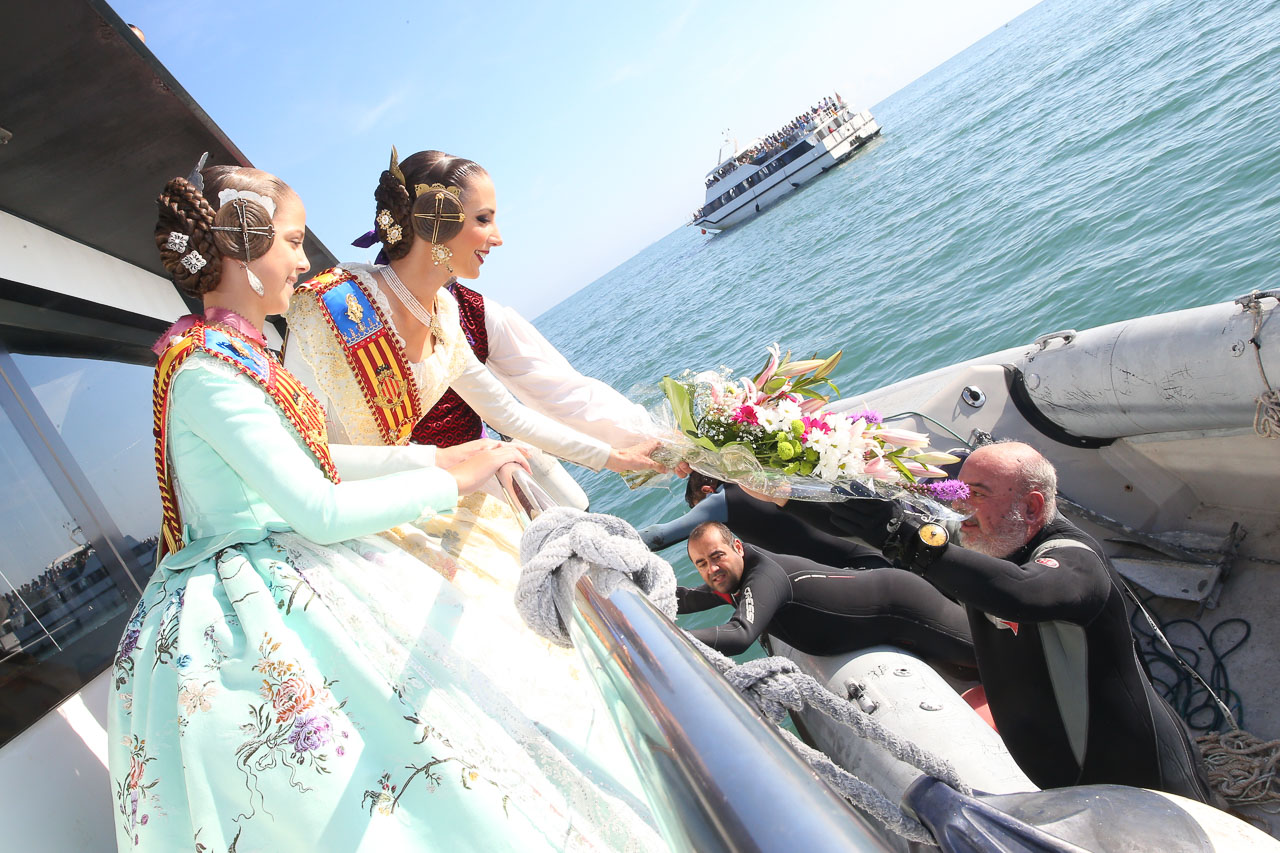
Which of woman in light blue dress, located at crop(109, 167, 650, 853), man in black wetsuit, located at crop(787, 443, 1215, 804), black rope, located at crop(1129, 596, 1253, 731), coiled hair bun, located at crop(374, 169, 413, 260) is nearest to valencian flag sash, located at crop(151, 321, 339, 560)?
woman in light blue dress, located at crop(109, 167, 650, 853)

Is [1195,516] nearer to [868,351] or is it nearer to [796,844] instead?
[796,844]

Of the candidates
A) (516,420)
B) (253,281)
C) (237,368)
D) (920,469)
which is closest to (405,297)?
(516,420)

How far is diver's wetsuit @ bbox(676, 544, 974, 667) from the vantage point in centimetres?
367

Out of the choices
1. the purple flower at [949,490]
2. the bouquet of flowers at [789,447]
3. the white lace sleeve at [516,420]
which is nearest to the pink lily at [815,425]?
the bouquet of flowers at [789,447]

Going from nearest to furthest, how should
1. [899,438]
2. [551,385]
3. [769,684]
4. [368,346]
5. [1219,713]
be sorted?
[769,684] → [368,346] → [551,385] → [899,438] → [1219,713]

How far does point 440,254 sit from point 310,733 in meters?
1.60

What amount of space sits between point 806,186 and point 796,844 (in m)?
57.5

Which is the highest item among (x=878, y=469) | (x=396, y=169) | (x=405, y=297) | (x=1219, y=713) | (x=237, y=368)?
(x=396, y=169)

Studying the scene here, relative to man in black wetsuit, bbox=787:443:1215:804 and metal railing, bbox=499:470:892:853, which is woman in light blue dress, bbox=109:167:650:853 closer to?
metal railing, bbox=499:470:892:853

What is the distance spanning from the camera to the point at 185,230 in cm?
171

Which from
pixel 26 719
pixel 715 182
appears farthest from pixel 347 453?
pixel 715 182

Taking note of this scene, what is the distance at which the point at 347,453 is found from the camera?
2145mm

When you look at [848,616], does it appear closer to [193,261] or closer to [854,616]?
[854,616]

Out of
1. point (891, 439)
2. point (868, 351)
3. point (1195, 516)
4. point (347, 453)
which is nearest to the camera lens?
point (347, 453)
